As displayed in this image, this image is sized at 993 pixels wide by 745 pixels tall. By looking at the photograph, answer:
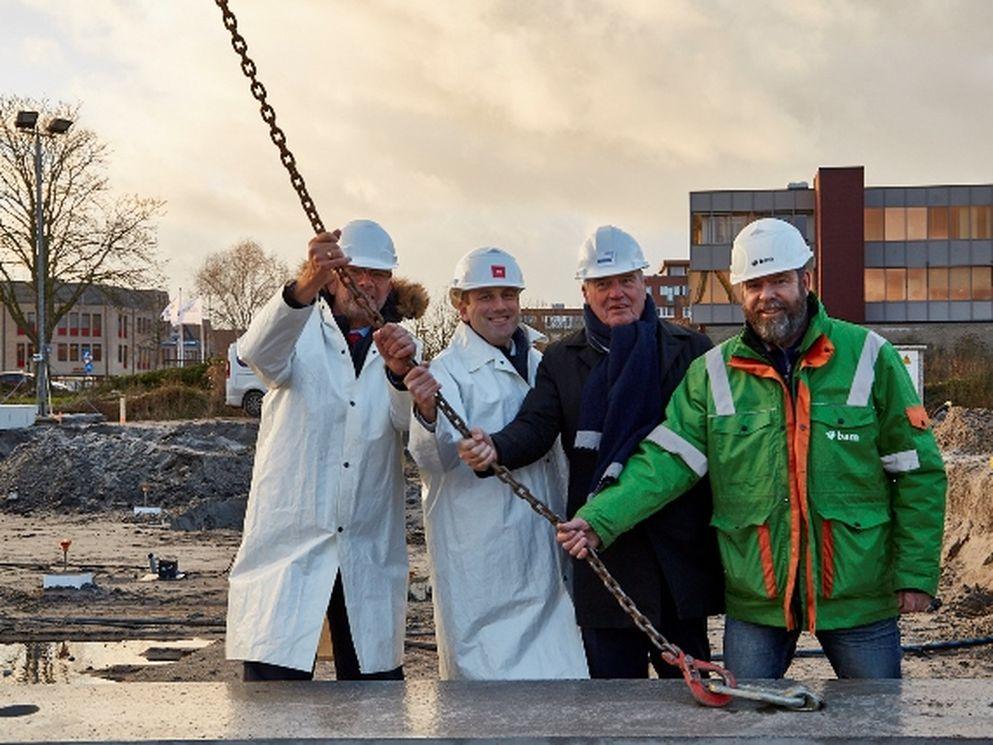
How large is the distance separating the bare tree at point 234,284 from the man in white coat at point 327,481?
61.6 m

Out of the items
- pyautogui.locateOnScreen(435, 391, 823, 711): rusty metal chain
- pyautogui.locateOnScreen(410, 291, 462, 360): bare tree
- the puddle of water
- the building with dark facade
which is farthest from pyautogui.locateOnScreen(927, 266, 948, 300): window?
pyautogui.locateOnScreen(435, 391, 823, 711): rusty metal chain

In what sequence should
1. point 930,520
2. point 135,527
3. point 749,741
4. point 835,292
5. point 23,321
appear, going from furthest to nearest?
point 835,292
point 23,321
point 135,527
point 930,520
point 749,741

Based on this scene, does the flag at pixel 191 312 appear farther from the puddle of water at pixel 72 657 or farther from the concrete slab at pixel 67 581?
the puddle of water at pixel 72 657

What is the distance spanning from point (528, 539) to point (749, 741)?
1529 millimetres

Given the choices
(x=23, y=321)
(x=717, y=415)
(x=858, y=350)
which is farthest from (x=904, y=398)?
(x=23, y=321)

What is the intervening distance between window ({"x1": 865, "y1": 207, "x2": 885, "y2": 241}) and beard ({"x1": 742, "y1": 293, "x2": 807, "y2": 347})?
5125 centimetres

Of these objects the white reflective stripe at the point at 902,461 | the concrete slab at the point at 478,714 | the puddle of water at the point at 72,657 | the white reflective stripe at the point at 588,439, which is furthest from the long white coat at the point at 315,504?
the puddle of water at the point at 72,657

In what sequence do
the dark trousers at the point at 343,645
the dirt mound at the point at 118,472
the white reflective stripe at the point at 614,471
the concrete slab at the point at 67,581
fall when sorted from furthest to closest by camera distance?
the dirt mound at the point at 118,472
the concrete slab at the point at 67,581
the dark trousers at the point at 343,645
the white reflective stripe at the point at 614,471

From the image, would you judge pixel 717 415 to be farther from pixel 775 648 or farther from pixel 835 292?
pixel 835 292

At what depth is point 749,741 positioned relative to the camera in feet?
10.7

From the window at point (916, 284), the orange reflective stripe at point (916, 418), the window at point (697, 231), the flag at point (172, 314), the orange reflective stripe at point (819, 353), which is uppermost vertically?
the window at point (697, 231)

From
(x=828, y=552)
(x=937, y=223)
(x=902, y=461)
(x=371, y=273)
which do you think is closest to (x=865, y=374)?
(x=902, y=461)

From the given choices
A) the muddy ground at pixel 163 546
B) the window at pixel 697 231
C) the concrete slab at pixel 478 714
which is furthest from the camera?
the window at pixel 697 231

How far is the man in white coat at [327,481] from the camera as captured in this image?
4.42 meters
